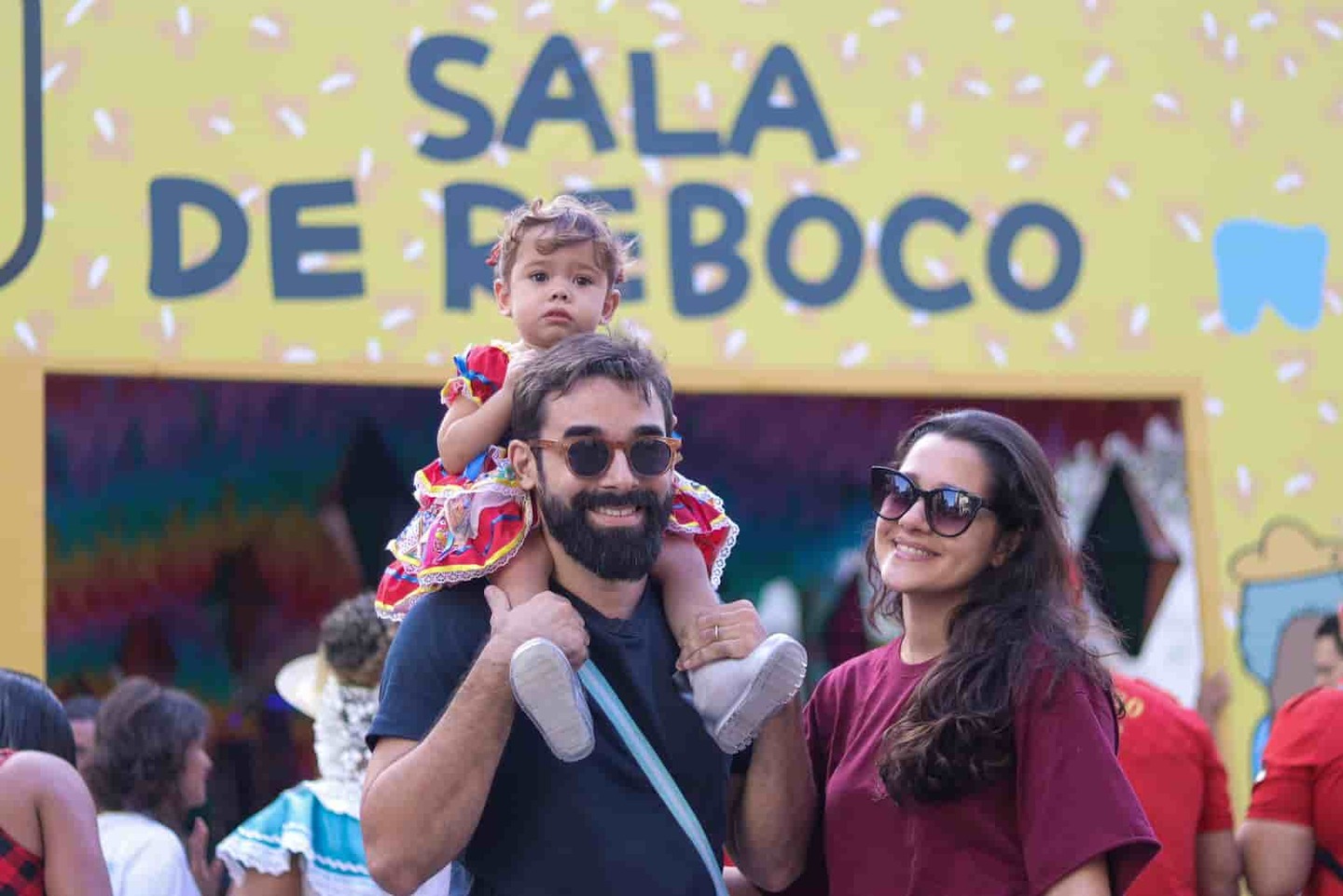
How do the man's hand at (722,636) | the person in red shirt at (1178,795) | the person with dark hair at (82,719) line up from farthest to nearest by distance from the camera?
1. the person with dark hair at (82,719)
2. the person in red shirt at (1178,795)
3. the man's hand at (722,636)

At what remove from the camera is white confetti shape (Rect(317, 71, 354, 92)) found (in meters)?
7.39

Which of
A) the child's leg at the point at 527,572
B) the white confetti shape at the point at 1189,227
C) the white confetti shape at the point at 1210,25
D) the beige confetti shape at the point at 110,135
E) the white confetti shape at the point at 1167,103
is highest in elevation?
the white confetti shape at the point at 1210,25

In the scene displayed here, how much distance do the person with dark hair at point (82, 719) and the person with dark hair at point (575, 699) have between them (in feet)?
9.44

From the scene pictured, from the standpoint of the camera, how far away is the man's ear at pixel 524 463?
123 inches

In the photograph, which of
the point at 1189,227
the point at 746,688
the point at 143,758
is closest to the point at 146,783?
the point at 143,758

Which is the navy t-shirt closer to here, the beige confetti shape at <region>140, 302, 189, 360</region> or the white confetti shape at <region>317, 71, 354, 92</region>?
the beige confetti shape at <region>140, 302, 189, 360</region>

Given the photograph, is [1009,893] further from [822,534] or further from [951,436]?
[822,534]

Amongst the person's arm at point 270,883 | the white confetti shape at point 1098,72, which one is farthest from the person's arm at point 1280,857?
the white confetti shape at point 1098,72

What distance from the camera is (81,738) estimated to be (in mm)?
5766

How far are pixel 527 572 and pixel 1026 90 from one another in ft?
18.4

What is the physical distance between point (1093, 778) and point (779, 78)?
5.44 metres

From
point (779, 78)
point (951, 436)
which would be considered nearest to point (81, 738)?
point (951, 436)

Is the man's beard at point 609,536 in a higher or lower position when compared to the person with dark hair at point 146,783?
higher

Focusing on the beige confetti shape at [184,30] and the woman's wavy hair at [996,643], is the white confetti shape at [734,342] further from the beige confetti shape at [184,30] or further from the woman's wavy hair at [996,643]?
the woman's wavy hair at [996,643]
